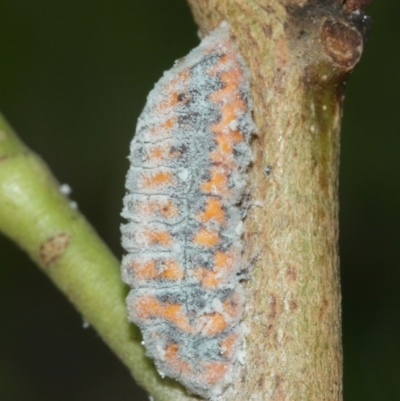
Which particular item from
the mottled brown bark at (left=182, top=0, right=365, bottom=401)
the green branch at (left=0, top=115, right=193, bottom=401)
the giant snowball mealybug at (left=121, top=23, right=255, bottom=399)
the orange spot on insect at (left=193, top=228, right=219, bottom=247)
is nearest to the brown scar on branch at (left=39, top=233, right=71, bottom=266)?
the green branch at (left=0, top=115, right=193, bottom=401)

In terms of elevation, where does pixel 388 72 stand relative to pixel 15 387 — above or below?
above

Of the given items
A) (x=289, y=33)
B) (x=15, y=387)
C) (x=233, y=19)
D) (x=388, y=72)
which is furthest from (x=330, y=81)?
(x=15, y=387)

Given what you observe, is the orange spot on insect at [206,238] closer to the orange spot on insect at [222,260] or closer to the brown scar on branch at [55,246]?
the orange spot on insect at [222,260]

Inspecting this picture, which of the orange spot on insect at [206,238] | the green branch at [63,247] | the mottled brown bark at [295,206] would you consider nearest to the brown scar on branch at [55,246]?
the green branch at [63,247]

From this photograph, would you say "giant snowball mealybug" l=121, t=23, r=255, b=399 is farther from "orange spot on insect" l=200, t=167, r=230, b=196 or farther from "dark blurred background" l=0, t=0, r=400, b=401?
"dark blurred background" l=0, t=0, r=400, b=401

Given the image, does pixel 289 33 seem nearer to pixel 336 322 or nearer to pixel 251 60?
pixel 251 60

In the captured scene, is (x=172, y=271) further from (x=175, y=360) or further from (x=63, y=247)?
(x=63, y=247)

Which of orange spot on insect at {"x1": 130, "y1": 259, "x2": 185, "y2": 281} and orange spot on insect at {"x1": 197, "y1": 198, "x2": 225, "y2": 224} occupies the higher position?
orange spot on insect at {"x1": 197, "y1": 198, "x2": 225, "y2": 224}
